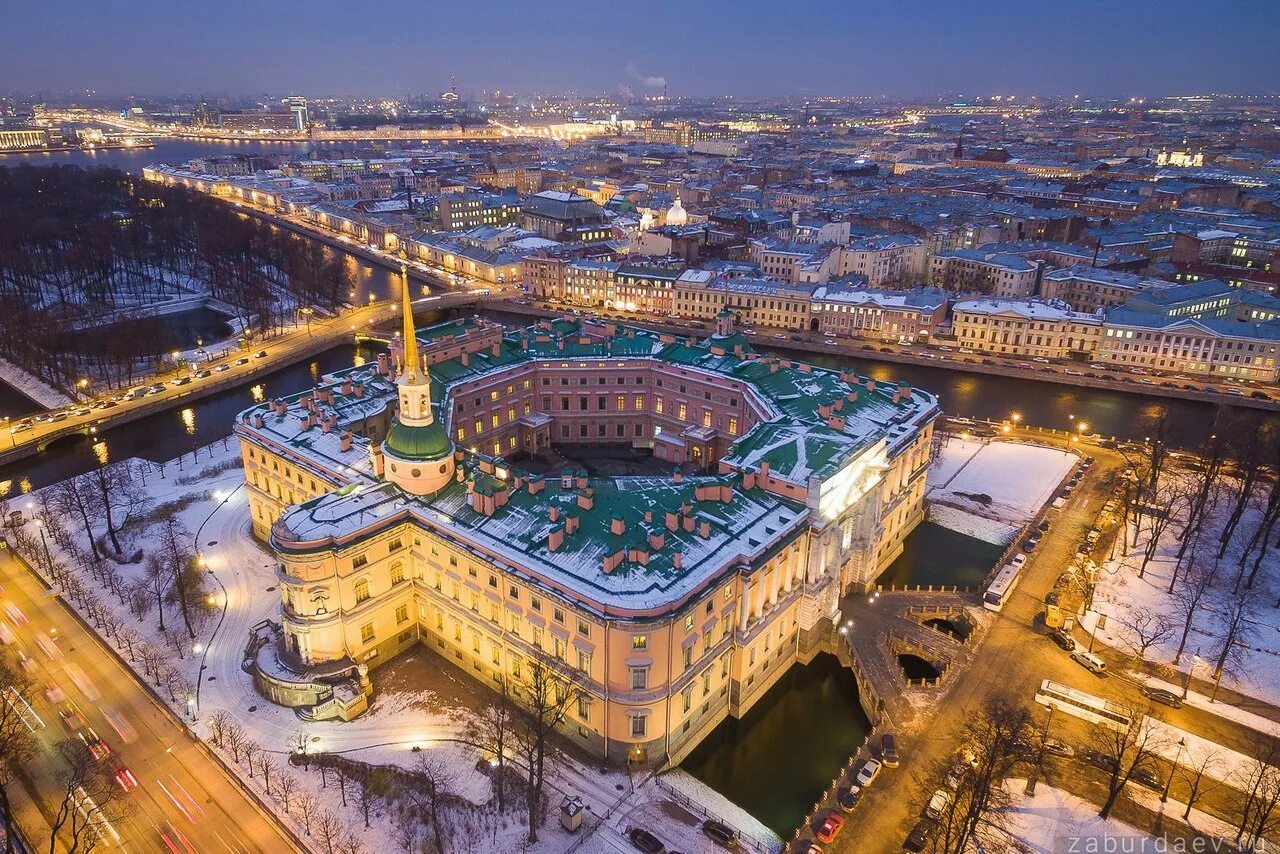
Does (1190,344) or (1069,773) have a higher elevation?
(1190,344)

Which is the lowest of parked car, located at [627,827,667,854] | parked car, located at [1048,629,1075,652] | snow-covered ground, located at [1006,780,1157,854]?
parked car, located at [627,827,667,854]

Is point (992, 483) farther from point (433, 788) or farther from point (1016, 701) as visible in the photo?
point (433, 788)

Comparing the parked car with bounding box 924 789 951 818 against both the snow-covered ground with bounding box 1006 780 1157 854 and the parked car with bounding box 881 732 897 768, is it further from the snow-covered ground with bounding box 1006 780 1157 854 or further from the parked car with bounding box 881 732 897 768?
the snow-covered ground with bounding box 1006 780 1157 854

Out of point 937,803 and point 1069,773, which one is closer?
point 937,803

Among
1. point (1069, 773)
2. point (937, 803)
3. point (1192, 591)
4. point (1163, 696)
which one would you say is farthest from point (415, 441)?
point (1192, 591)

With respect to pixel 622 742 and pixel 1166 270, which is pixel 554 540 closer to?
pixel 622 742

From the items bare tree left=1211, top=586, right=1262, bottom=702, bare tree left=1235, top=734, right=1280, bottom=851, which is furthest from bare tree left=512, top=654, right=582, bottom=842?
bare tree left=1211, top=586, right=1262, bottom=702

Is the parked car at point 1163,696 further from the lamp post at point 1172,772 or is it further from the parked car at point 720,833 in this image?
the parked car at point 720,833
